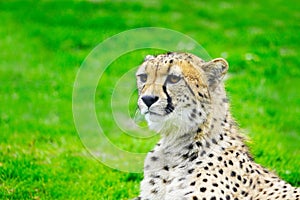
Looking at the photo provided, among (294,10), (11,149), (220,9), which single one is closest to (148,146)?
(11,149)

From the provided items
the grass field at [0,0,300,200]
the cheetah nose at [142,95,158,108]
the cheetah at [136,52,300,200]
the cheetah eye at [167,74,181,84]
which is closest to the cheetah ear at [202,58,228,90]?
the cheetah at [136,52,300,200]

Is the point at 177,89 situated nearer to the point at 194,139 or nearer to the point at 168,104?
the point at 168,104

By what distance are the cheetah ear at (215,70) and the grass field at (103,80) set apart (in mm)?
822

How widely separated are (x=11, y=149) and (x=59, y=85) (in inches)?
104

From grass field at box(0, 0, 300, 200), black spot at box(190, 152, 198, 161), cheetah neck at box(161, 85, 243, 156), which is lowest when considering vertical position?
black spot at box(190, 152, 198, 161)

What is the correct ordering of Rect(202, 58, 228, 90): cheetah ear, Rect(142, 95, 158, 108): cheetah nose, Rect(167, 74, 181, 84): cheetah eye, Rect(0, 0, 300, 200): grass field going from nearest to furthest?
Rect(142, 95, 158, 108): cheetah nose < Rect(167, 74, 181, 84): cheetah eye < Rect(202, 58, 228, 90): cheetah ear < Rect(0, 0, 300, 200): grass field

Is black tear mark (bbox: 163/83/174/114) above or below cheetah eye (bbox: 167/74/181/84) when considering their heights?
below

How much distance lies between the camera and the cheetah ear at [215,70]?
17.1 ft

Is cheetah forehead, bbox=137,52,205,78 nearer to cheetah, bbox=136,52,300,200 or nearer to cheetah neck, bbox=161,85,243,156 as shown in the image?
cheetah, bbox=136,52,300,200

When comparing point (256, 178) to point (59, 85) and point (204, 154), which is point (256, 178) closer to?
point (204, 154)

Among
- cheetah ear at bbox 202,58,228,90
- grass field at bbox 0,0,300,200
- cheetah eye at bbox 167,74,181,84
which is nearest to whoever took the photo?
cheetah eye at bbox 167,74,181,84

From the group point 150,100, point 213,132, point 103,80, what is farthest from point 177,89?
point 103,80

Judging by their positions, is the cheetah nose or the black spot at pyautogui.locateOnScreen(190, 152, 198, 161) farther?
the black spot at pyautogui.locateOnScreen(190, 152, 198, 161)

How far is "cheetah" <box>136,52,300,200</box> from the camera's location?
199 inches
